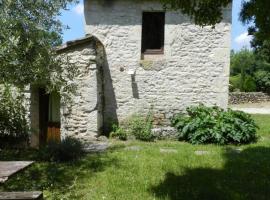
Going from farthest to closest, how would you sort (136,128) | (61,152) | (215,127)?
(136,128), (215,127), (61,152)

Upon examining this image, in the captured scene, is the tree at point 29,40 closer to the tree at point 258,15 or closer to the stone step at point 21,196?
the stone step at point 21,196

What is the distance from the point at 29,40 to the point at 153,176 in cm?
325

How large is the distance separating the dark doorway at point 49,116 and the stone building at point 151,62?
306 millimetres

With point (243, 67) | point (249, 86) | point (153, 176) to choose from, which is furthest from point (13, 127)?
point (243, 67)

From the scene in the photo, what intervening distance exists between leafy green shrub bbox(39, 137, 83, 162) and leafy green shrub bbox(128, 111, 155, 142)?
281 centimetres

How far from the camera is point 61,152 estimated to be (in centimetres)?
909

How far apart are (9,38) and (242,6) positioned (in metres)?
3.55

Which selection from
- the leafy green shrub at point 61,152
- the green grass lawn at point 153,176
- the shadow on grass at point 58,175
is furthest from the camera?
the leafy green shrub at point 61,152

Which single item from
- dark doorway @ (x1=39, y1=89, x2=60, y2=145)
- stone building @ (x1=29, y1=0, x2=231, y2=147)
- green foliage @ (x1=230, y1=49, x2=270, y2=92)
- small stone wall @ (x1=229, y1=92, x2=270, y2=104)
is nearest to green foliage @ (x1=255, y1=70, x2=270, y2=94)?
green foliage @ (x1=230, y1=49, x2=270, y2=92)

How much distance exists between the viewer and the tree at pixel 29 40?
20.5 ft

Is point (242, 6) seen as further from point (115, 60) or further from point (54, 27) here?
point (115, 60)

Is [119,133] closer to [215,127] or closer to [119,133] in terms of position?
[119,133]

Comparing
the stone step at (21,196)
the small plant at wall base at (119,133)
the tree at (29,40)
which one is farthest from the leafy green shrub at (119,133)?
the stone step at (21,196)

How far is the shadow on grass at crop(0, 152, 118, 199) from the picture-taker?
281 inches
